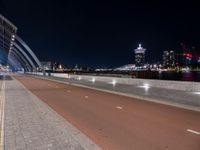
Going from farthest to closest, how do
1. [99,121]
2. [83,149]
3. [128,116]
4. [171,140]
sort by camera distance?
[128,116], [99,121], [171,140], [83,149]

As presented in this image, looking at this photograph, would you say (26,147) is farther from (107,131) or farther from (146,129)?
(146,129)

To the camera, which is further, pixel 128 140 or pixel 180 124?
pixel 180 124

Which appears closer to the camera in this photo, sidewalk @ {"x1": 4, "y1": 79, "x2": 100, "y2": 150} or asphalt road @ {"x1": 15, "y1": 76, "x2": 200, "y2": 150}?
sidewalk @ {"x1": 4, "y1": 79, "x2": 100, "y2": 150}

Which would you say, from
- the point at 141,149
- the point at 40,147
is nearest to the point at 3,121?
the point at 40,147

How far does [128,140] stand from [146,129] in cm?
160

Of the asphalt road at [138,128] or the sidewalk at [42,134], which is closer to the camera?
the sidewalk at [42,134]

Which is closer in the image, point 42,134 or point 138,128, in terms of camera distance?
point 42,134

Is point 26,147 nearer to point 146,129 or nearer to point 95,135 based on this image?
point 95,135

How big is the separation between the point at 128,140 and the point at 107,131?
52.9 inches

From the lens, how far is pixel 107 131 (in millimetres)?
9633

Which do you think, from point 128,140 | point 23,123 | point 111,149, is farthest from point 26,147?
point 23,123

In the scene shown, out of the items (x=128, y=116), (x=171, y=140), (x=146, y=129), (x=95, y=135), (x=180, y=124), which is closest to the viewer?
(x=171, y=140)

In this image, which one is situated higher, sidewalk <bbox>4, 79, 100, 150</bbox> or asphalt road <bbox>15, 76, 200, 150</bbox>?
sidewalk <bbox>4, 79, 100, 150</bbox>

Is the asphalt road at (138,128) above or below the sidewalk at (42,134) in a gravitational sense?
below
